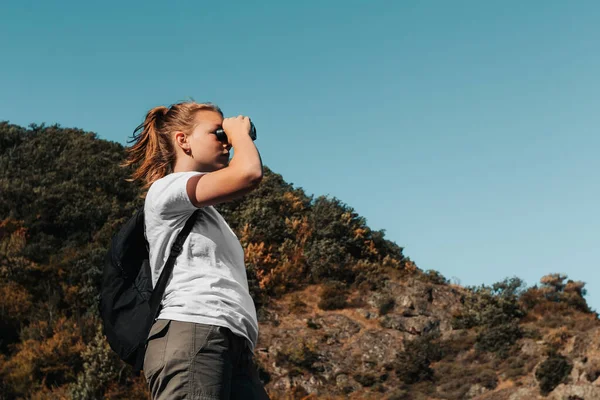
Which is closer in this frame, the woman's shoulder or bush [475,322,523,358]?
the woman's shoulder

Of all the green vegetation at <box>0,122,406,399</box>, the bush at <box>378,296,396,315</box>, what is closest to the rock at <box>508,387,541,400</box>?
the green vegetation at <box>0,122,406,399</box>

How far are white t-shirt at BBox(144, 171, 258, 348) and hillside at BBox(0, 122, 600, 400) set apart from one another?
1136 centimetres

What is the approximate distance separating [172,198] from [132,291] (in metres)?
0.36

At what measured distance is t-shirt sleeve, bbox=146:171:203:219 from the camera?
7.11 feet

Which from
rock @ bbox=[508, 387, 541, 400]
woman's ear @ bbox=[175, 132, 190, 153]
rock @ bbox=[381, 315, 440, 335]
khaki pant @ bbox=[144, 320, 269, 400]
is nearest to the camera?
khaki pant @ bbox=[144, 320, 269, 400]

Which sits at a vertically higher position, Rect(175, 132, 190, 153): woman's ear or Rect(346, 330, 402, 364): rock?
Rect(175, 132, 190, 153): woman's ear

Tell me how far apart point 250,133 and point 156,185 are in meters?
0.38

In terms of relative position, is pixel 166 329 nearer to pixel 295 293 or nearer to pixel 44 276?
pixel 44 276

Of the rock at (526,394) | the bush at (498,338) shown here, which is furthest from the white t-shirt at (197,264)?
the bush at (498,338)

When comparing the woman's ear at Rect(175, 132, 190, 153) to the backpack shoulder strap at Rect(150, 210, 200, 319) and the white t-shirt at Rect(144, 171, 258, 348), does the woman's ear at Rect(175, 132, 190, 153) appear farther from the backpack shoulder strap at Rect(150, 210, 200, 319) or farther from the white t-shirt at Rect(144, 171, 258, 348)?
the backpack shoulder strap at Rect(150, 210, 200, 319)

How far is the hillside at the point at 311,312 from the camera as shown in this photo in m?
14.1

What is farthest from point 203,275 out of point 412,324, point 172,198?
point 412,324

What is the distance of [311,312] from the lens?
1872 cm

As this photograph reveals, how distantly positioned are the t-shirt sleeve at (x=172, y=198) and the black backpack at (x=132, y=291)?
0.06 meters
